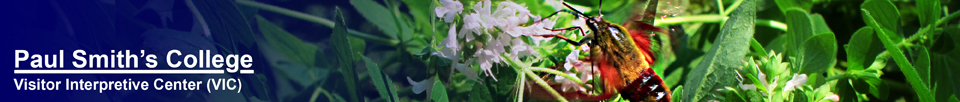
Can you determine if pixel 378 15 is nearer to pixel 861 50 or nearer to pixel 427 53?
pixel 427 53

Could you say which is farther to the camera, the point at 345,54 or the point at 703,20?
the point at 703,20

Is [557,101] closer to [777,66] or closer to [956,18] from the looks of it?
[777,66]

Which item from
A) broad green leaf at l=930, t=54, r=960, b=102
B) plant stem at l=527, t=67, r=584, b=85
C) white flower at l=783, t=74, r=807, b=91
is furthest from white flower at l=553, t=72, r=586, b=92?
broad green leaf at l=930, t=54, r=960, b=102

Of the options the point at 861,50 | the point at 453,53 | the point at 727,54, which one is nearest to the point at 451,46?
the point at 453,53

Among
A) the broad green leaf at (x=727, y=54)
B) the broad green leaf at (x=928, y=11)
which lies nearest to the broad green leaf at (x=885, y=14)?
the broad green leaf at (x=928, y=11)

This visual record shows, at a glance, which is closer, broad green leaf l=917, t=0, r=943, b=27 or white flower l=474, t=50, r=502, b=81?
white flower l=474, t=50, r=502, b=81

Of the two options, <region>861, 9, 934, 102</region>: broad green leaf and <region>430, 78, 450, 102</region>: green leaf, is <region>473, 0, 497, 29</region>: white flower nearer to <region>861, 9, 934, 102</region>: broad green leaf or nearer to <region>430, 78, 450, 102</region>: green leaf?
<region>430, 78, 450, 102</region>: green leaf
